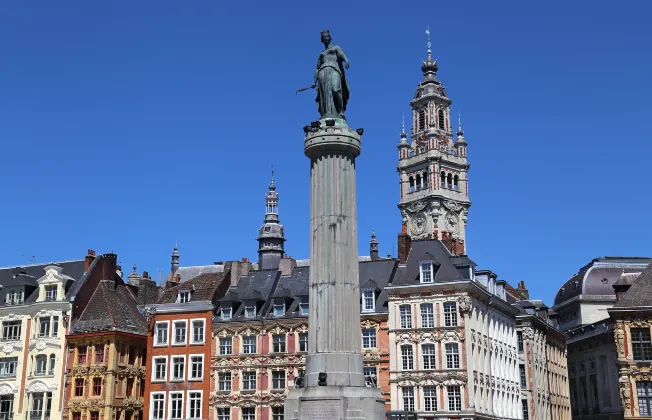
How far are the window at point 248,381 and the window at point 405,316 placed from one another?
10.4 metres

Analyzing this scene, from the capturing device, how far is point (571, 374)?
256ft

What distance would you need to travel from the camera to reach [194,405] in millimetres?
53656

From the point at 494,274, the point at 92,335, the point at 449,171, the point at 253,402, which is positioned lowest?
the point at 253,402

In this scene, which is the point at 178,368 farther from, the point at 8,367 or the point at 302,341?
the point at 8,367

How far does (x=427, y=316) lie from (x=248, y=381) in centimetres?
1241

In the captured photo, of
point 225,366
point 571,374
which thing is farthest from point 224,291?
point 571,374

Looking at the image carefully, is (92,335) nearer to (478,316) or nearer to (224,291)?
(224,291)

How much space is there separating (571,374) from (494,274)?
25.7 metres

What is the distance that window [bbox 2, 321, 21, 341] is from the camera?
56.9 meters

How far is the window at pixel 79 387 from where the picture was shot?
54269mm

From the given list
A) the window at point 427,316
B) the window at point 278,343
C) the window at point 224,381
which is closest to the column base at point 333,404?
the window at point 427,316

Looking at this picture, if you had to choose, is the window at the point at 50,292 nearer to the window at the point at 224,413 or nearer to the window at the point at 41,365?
the window at the point at 41,365

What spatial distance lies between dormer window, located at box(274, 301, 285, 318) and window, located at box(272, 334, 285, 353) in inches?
53.0

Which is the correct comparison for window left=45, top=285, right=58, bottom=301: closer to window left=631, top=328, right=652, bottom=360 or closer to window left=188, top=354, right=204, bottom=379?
window left=188, top=354, right=204, bottom=379
